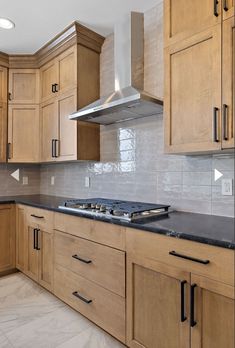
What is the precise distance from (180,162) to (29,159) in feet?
6.36

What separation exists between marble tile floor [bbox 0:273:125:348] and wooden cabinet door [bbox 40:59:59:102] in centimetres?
207

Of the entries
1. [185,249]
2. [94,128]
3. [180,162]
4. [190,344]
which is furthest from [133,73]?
[190,344]

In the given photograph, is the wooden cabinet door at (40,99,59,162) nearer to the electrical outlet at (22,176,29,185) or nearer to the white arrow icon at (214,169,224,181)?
the electrical outlet at (22,176,29,185)

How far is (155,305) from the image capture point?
1473mm

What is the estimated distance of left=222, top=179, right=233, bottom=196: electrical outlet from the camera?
172 centimetres

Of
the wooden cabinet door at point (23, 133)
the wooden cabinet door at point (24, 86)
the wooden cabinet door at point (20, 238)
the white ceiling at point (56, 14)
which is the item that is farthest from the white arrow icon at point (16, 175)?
the white ceiling at point (56, 14)

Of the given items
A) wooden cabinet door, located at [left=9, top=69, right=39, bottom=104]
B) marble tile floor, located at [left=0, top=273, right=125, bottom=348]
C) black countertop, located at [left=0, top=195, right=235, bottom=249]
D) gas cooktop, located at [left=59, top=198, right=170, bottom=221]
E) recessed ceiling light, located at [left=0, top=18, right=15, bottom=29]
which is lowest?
marble tile floor, located at [left=0, top=273, right=125, bottom=348]

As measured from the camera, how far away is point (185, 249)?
1311 millimetres

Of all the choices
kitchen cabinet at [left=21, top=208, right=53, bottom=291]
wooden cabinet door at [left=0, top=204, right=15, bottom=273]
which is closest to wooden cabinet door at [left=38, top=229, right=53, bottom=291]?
kitchen cabinet at [left=21, top=208, right=53, bottom=291]

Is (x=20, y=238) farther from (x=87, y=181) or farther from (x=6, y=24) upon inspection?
(x=6, y=24)

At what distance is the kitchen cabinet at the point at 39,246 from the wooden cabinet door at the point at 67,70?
1.29 metres

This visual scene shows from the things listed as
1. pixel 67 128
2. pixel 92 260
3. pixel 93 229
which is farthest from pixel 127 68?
pixel 92 260

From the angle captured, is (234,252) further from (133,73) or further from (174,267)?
(133,73)

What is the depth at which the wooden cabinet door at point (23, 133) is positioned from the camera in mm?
3156
